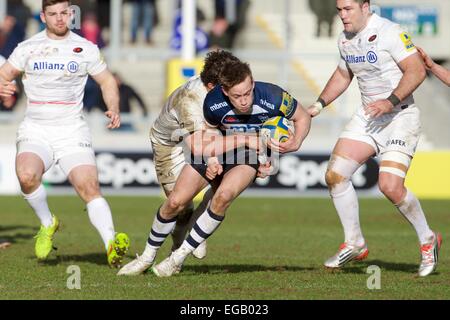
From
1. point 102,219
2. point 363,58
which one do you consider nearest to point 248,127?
point 363,58

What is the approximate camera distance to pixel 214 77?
10.1 m

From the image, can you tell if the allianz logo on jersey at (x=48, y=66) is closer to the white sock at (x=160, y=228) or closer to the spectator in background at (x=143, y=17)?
the white sock at (x=160, y=228)

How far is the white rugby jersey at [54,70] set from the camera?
1104 cm

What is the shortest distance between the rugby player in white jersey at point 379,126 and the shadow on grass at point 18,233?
4762 mm

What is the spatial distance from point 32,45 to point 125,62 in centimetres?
1400

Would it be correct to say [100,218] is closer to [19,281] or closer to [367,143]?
[19,281]

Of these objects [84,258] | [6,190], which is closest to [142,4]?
[6,190]

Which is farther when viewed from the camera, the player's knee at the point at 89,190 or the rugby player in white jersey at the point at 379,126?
the player's knee at the point at 89,190

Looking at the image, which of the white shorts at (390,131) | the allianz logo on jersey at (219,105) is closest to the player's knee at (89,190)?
the allianz logo on jersey at (219,105)

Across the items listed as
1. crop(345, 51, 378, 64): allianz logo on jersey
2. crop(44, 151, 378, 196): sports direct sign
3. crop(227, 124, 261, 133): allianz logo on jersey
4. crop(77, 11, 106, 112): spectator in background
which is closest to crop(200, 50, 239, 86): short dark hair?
crop(227, 124, 261, 133): allianz logo on jersey

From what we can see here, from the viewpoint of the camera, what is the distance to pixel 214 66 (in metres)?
10.1

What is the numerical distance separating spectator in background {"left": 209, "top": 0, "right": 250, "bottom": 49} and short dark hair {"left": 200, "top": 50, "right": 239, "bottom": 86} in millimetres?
15146

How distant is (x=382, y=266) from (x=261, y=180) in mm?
9867
